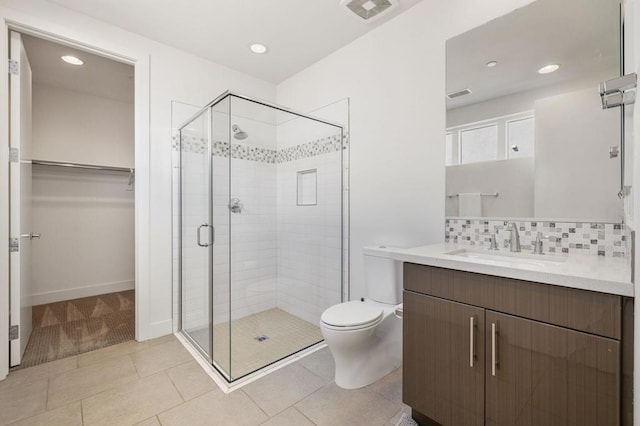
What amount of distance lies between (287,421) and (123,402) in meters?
0.97

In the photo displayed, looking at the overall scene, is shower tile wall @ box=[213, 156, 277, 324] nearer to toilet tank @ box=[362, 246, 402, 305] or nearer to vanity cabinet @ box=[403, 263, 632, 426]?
toilet tank @ box=[362, 246, 402, 305]

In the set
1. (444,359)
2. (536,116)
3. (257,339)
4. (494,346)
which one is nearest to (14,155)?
(257,339)

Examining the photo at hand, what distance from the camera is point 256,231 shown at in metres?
2.60

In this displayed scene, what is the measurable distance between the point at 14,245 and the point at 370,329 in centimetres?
248

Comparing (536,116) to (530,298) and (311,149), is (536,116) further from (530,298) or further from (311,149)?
(311,149)

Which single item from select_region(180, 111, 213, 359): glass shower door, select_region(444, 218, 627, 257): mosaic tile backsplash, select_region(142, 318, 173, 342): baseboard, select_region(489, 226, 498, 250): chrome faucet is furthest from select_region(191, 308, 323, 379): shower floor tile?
select_region(489, 226, 498, 250): chrome faucet

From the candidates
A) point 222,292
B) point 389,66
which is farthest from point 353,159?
point 222,292

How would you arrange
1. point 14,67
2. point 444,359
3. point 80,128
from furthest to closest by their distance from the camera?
point 80,128, point 14,67, point 444,359

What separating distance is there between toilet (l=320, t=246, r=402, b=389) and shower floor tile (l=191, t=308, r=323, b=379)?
1.86ft

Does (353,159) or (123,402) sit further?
(353,159)

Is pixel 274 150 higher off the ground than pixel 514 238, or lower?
higher

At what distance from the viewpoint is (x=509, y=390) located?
3.85 feet

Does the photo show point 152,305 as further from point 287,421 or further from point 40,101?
point 40,101

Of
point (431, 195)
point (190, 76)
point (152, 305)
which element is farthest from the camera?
point (190, 76)
